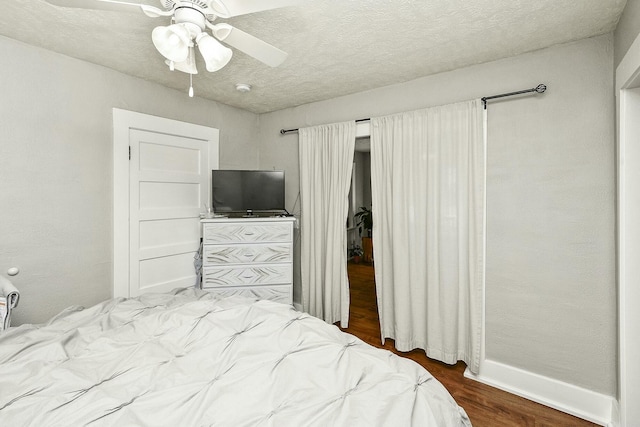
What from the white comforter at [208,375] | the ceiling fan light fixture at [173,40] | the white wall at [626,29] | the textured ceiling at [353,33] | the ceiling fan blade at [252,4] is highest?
the textured ceiling at [353,33]

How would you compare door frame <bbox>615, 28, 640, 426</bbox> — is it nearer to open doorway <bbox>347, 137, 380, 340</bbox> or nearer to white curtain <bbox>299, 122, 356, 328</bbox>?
white curtain <bbox>299, 122, 356, 328</bbox>

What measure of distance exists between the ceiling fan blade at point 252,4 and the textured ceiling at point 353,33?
25 centimetres

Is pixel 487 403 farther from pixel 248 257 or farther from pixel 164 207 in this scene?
pixel 164 207

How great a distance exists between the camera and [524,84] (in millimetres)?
2277

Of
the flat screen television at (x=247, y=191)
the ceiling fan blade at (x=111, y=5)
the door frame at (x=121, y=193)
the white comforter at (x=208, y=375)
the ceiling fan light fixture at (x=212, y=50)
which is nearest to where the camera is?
the white comforter at (x=208, y=375)

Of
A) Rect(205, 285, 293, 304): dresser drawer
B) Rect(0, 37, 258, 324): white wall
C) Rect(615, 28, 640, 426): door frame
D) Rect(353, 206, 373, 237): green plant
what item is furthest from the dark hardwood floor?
Rect(353, 206, 373, 237): green plant

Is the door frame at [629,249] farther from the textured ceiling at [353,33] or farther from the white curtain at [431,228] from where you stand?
the white curtain at [431,228]

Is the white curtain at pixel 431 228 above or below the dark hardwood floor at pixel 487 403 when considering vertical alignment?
above

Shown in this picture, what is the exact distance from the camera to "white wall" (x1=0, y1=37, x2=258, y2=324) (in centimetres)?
211

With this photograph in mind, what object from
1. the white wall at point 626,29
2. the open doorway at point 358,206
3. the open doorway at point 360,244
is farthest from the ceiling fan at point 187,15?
the open doorway at point 358,206

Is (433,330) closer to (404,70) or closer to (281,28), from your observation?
(404,70)

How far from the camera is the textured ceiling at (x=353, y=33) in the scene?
1.75m

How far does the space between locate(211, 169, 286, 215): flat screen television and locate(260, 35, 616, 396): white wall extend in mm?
1825

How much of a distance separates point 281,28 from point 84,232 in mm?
2066
